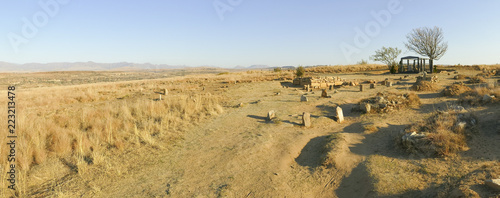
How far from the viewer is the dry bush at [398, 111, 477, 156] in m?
5.58

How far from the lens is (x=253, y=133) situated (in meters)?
8.15

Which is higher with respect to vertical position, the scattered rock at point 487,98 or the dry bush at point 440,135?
the scattered rock at point 487,98

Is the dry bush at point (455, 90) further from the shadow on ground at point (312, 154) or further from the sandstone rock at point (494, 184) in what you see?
the sandstone rock at point (494, 184)

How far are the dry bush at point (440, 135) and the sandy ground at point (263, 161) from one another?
0.77ft

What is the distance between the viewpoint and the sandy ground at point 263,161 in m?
5.04

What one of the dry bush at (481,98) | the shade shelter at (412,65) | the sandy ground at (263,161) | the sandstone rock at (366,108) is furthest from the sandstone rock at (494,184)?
the shade shelter at (412,65)

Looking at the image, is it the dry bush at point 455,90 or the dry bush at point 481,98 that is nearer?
the dry bush at point 481,98

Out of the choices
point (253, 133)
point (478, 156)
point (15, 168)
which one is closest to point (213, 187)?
point (253, 133)

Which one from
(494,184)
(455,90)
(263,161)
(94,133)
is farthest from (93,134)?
(455,90)

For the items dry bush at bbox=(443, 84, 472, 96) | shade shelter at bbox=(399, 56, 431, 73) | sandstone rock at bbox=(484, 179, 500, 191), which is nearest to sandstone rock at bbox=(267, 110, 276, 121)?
sandstone rock at bbox=(484, 179, 500, 191)

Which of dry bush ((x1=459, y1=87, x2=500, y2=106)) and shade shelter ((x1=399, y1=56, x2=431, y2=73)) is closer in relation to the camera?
dry bush ((x1=459, y1=87, x2=500, y2=106))

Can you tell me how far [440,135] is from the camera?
227 inches

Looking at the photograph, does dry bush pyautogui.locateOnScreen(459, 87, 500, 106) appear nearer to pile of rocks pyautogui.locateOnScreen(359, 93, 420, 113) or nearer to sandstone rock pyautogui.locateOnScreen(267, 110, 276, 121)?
pile of rocks pyautogui.locateOnScreen(359, 93, 420, 113)

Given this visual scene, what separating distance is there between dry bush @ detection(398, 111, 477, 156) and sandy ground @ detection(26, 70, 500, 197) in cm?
23
